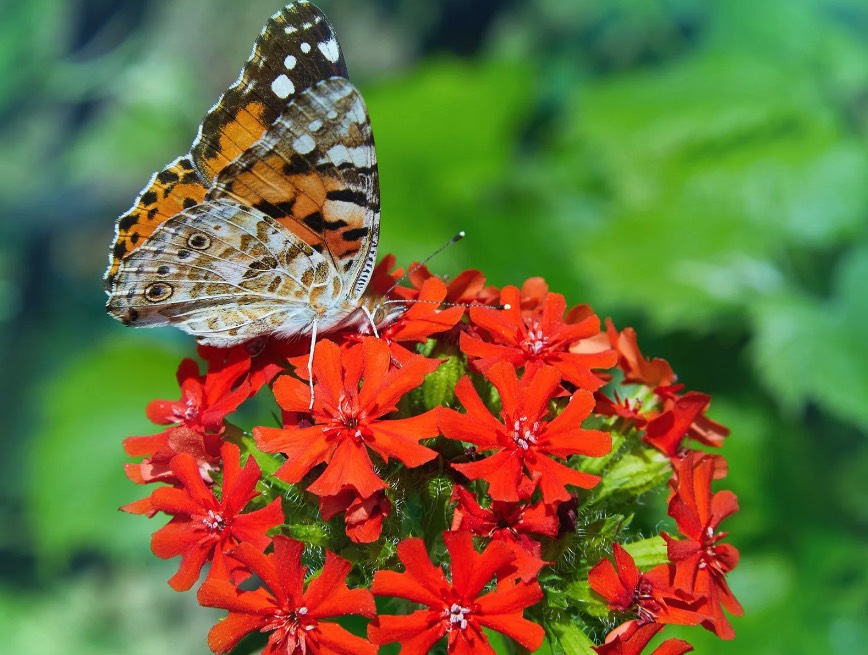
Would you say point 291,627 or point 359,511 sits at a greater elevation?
point 359,511

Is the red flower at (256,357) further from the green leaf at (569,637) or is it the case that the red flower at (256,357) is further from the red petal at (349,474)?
the green leaf at (569,637)

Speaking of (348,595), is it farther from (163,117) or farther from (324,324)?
(163,117)

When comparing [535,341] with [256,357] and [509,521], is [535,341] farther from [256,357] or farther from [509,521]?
[256,357]

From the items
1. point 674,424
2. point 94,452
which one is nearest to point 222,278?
point 674,424

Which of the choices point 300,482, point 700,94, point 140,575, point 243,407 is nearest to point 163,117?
point 243,407

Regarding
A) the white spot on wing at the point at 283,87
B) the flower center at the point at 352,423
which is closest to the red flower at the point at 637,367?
the flower center at the point at 352,423
